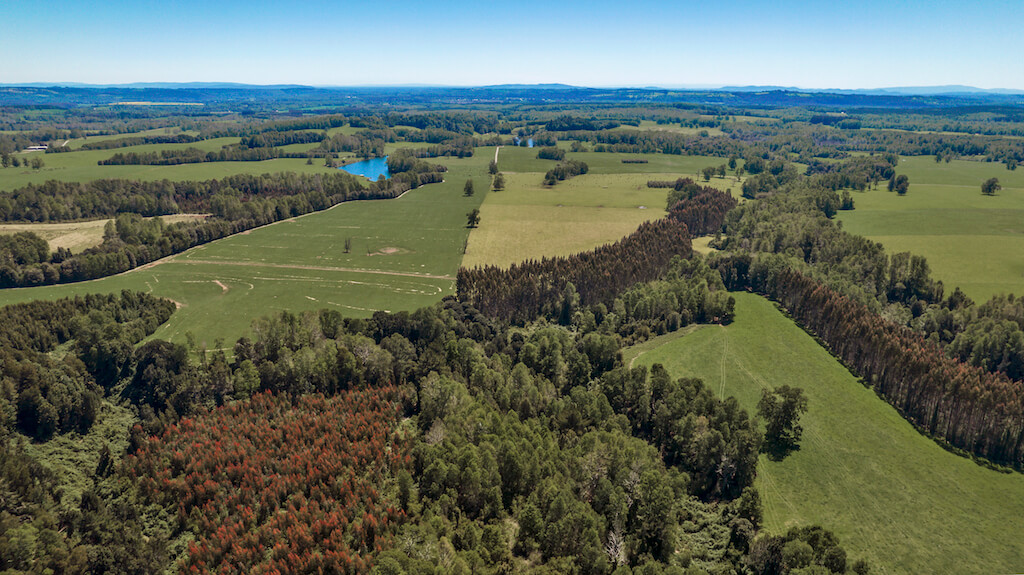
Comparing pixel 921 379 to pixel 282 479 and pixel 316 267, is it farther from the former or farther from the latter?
pixel 316 267

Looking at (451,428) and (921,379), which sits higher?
(921,379)

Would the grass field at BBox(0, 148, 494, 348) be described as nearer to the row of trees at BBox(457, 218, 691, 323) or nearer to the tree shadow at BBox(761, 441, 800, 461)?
the row of trees at BBox(457, 218, 691, 323)

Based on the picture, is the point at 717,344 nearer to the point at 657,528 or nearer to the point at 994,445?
the point at 994,445

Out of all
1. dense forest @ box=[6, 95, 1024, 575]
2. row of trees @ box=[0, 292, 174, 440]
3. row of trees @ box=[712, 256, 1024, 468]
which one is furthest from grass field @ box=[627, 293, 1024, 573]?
row of trees @ box=[0, 292, 174, 440]

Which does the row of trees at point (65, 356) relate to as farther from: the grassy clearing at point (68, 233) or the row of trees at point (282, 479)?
the grassy clearing at point (68, 233)

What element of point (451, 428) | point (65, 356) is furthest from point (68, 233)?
point (451, 428)

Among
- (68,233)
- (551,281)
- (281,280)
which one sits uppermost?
(68,233)
